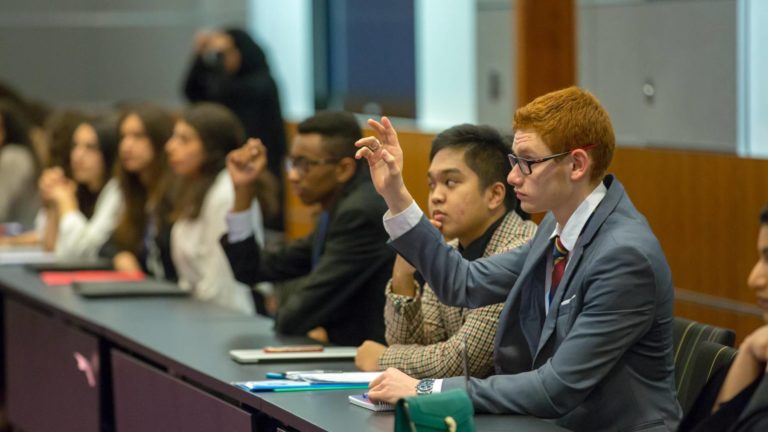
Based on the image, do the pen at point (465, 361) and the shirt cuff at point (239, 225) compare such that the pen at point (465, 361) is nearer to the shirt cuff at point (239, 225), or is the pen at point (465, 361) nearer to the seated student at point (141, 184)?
the shirt cuff at point (239, 225)

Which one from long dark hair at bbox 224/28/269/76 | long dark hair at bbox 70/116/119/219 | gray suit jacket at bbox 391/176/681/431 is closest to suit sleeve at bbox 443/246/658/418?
gray suit jacket at bbox 391/176/681/431

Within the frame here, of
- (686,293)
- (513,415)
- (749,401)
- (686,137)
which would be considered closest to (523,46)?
(686,137)

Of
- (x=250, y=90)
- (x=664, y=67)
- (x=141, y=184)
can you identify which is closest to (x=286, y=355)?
(x=664, y=67)

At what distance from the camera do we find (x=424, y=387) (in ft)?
10.2

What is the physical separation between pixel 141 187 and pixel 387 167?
10.9ft

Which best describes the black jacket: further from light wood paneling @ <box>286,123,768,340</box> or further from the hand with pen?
light wood paneling @ <box>286,123,768,340</box>

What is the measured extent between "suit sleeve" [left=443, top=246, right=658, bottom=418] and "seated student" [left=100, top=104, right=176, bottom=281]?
3430 millimetres

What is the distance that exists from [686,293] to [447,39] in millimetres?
2811

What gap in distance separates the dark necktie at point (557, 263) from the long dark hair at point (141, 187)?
3.33 metres

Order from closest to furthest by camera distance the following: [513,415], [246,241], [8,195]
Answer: [513,415]
[246,241]
[8,195]

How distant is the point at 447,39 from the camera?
760cm

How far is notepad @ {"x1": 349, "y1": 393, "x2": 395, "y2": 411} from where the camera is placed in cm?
318

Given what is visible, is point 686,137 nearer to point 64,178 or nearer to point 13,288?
point 13,288

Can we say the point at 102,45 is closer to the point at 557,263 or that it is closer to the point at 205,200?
the point at 205,200
